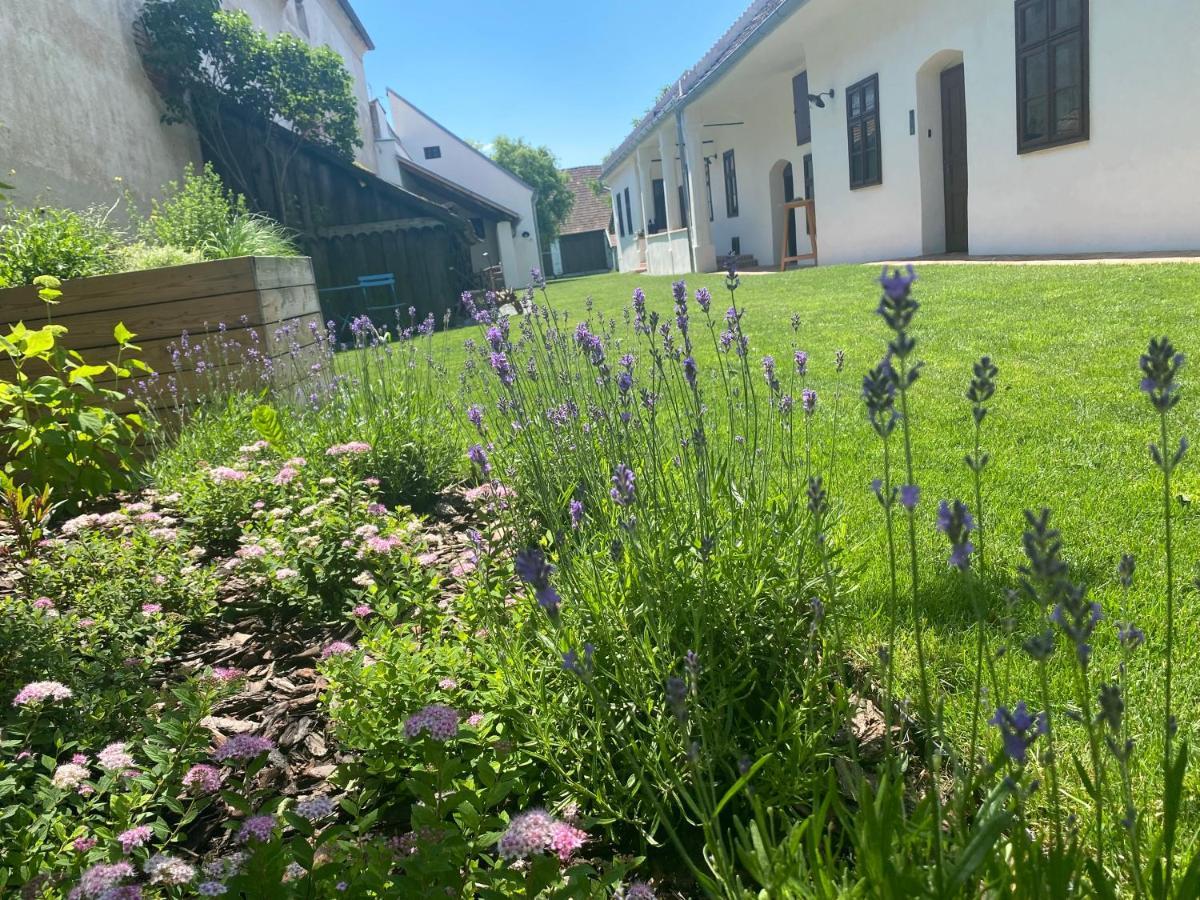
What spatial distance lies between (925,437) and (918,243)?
29.1ft

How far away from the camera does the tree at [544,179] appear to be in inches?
1658

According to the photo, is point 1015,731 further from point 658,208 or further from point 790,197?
point 658,208

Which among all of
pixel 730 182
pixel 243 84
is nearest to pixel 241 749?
pixel 243 84

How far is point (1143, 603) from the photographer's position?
1983mm

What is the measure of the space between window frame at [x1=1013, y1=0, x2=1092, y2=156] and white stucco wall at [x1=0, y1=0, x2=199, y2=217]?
30.7 ft

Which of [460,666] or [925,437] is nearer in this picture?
[460,666]

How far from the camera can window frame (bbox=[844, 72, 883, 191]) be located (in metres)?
11.7

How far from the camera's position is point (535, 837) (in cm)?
121

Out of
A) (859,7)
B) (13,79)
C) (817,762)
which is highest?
(859,7)

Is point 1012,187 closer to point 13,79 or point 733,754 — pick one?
point 733,754

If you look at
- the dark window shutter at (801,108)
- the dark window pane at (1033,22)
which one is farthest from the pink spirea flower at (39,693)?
the dark window shutter at (801,108)

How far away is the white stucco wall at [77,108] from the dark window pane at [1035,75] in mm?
9487

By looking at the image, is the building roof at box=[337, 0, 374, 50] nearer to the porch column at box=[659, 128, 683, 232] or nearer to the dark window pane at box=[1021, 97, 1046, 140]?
the porch column at box=[659, 128, 683, 232]

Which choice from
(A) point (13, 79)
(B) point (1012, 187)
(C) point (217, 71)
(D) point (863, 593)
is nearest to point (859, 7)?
(B) point (1012, 187)
